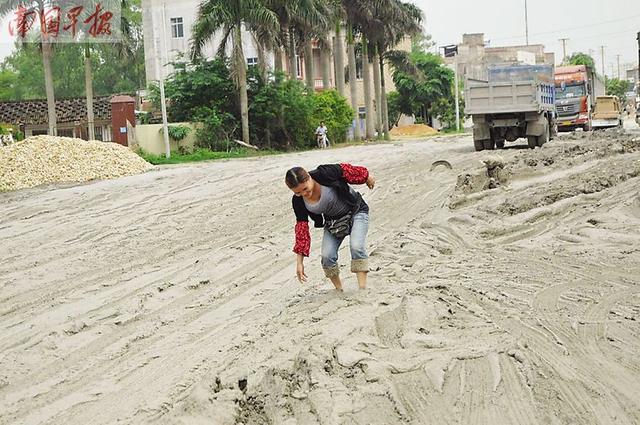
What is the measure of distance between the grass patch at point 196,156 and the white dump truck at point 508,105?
10.7 meters

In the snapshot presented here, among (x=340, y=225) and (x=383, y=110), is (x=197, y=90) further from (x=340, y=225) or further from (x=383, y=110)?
(x=340, y=225)

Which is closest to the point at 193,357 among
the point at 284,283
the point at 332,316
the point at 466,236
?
the point at 332,316

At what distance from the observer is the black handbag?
7.65 m

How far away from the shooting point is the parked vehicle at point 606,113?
44.2 metres

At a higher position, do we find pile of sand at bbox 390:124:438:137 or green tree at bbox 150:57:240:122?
green tree at bbox 150:57:240:122

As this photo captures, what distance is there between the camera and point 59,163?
2253 cm

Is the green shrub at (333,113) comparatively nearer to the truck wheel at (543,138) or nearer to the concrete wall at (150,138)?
the concrete wall at (150,138)

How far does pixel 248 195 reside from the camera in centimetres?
1706

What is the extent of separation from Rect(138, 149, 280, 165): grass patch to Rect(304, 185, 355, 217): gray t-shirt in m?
23.5

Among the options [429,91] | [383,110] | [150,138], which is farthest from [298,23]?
[429,91]

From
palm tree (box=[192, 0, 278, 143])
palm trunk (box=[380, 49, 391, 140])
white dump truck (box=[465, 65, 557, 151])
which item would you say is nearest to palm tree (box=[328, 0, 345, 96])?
palm trunk (box=[380, 49, 391, 140])

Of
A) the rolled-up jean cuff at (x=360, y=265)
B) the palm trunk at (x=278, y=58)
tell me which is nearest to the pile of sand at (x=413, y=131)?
the palm trunk at (x=278, y=58)

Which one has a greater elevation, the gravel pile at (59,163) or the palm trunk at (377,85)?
the palm trunk at (377,85)

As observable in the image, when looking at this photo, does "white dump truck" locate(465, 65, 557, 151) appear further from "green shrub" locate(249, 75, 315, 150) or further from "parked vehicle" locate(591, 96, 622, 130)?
"parked vehicle" locate(591, 96, 622, 130)
